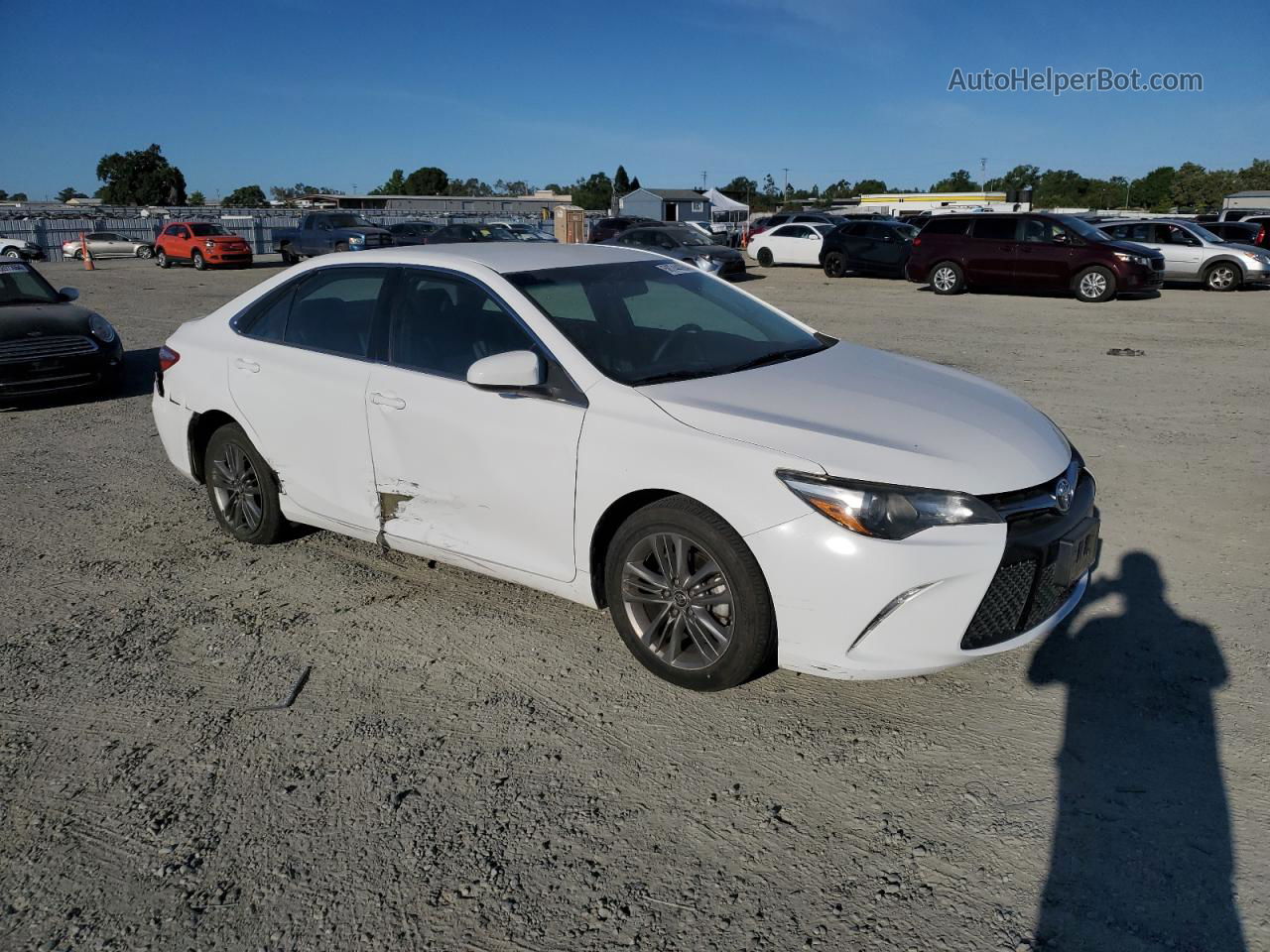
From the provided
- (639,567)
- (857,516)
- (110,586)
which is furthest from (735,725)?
(110,586)

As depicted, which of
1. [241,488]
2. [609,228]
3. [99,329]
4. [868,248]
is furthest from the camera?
[609,228]

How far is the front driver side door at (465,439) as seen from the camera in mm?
3689

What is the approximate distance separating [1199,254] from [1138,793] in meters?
20.7

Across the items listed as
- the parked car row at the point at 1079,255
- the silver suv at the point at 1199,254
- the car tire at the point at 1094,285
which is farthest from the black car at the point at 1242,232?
the car tire at the point at 1094,285

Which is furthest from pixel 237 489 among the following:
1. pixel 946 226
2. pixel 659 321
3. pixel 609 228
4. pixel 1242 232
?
pixel 609 228

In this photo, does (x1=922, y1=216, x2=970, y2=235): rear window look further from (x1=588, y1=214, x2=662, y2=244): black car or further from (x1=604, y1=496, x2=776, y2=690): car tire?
(x1=604, y1=496, x2=776, y2=690): car tire

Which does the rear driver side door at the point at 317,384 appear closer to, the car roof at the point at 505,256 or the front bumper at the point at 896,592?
the car roof at the point at 505,256

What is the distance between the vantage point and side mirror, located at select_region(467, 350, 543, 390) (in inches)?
143

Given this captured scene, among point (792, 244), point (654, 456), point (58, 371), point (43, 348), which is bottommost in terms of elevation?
point (58, 371)

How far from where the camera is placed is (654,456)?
11.1ft

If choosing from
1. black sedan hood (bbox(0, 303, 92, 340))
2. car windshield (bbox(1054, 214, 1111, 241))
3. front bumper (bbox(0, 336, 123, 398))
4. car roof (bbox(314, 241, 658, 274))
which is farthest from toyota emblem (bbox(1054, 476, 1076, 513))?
car windshield (bbox(1054, 214, 1111, 241))

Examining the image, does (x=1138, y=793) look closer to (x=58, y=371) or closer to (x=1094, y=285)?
(x=58, y=371)

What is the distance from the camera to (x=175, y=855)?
2.74 m

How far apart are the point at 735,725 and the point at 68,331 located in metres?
8.63
